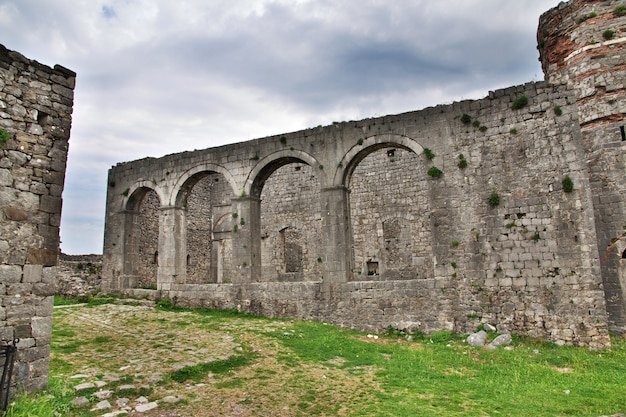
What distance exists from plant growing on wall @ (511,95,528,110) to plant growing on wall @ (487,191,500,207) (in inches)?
90.6

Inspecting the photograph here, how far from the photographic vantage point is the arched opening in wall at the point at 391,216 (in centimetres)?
1717

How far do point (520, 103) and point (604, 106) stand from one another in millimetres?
2644

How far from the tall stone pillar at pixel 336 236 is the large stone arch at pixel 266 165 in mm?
1550

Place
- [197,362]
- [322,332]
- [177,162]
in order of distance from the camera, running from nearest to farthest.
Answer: [197,362] → [322,332] → [177,162]

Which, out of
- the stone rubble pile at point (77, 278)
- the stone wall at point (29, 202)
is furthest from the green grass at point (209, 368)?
the stone rubble pile at point (77, 278)

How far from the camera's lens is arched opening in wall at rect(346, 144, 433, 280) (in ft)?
56.3

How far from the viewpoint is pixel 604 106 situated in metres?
Answer: 11.5


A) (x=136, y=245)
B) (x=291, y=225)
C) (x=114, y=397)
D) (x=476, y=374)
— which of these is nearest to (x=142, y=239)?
(x=136, y=245)

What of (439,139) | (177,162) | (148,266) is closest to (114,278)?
(148,266)

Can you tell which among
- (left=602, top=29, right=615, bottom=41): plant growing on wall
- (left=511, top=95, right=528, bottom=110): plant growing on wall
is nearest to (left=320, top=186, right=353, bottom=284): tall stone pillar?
(left=511, top=95, right=528, bottom=110): plant growing on wall

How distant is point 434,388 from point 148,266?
15631 mm

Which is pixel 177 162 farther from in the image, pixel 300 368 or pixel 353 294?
pixel 300 368

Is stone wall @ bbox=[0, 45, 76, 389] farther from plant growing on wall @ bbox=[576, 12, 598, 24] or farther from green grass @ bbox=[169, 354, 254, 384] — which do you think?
plant growing on wall @ bbox=[576, 12, 598, 24]

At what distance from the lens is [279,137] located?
45.3 feet
